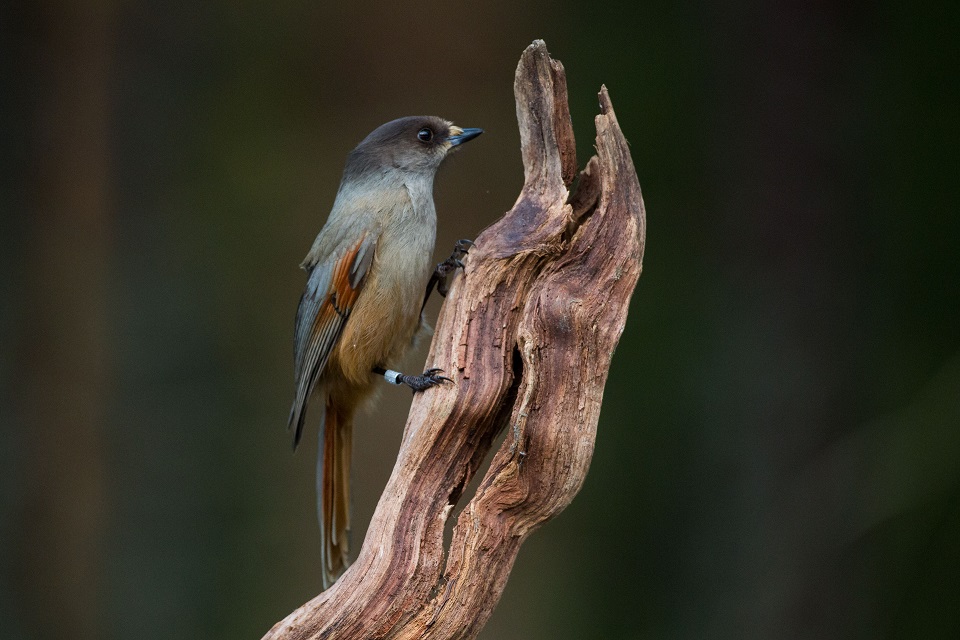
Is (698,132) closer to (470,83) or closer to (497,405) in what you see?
(470,83)

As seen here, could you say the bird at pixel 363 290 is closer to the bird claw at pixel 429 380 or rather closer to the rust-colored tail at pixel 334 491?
the rust-colored tail at pixel 334 491

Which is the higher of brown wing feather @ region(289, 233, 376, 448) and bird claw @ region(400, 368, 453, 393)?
brown wing feather @ region(289, 233, 376, 448)

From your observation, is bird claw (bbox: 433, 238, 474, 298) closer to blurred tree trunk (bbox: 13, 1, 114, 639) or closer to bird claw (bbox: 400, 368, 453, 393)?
bird claw (bbox: 400, 368, 453, 393)

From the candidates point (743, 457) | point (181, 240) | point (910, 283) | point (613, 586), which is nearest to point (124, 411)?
point (181, 240)

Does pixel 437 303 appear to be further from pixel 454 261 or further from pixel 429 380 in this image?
pixel 429 380

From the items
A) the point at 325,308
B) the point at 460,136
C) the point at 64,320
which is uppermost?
the point at 460,136

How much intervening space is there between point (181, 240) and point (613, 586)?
300 centimetres

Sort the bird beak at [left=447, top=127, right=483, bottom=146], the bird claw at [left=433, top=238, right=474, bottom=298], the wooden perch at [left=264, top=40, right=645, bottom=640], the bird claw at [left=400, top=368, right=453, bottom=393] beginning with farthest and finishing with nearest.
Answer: the bird beak at [left=447, top=127, right=483, bottom=146]
the bird claw at [left=433, top=238, right=474, bottom=298]
the bird claw at [left=400, top=368, right=453, bottom=393]
the wooden perch at [left=264, top=40, right=645, bottom=640]

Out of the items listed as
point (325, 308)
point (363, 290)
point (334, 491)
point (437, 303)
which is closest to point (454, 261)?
point (363, 290)

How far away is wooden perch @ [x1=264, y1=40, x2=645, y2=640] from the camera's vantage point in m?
2.32

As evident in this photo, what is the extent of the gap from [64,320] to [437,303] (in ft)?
6.54

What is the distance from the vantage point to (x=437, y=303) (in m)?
4.76

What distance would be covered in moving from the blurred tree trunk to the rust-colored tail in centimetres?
232

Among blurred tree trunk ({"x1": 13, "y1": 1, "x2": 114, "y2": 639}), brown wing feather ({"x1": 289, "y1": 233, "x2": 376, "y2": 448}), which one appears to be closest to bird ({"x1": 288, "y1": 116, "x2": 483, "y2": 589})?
brown wing feather ({"x1": 289, "y1": 233, "x2": 376, "y2": 448})
